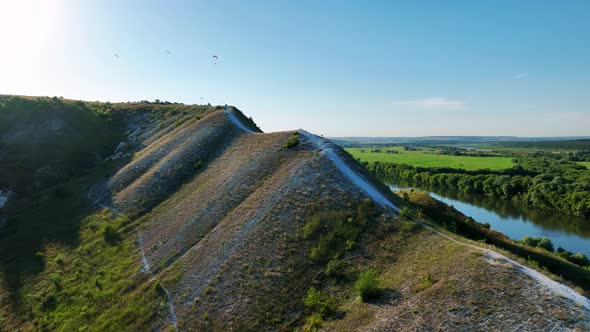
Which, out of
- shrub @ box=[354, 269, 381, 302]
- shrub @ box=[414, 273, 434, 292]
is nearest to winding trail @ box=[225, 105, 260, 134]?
shrub @ box=[354, 269, 381, 302]

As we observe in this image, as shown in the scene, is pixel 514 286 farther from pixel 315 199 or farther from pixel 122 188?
pixel 122 188

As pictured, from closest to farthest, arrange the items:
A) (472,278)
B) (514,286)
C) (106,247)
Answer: (514,286), (472,278), (106,247)

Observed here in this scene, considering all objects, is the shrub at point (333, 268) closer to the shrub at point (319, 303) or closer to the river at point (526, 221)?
the shrub at point (319, 303)

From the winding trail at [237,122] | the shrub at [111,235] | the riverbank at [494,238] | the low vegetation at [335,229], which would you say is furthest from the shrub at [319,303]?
the winding trail at [237,122]

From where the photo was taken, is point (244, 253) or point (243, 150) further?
point (243, 150)

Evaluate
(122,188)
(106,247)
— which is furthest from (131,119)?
(106,247)

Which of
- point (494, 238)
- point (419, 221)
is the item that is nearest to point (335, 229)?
point (419, 221)
